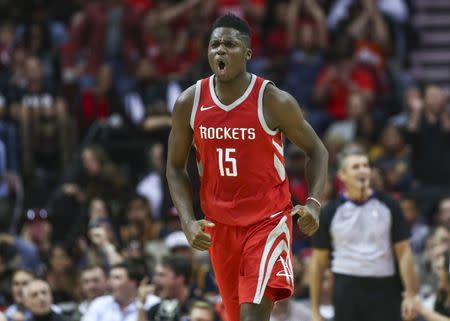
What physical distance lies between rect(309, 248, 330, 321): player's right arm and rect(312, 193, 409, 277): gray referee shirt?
142 mm

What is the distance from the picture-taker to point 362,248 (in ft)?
31.4

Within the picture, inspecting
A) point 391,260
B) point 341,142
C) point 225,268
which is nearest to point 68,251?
point 341,142

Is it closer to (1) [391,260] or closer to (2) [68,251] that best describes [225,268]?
(1) [391,260]

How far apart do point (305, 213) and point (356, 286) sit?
272cm

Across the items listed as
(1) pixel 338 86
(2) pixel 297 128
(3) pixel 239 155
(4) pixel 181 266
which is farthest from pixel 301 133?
(1) pixel 338 86

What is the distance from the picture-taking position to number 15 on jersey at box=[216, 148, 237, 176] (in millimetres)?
7285

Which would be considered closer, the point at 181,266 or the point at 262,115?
the point at 262,115

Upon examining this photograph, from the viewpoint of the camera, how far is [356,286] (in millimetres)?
9625

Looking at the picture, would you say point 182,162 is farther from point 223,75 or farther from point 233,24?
point 233,24

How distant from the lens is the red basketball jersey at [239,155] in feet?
23.8

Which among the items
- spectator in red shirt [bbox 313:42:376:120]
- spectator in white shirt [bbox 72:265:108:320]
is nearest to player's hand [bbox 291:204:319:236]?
spectator in white shirt [bbox 72:265:108:320]

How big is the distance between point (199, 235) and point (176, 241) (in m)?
5.47

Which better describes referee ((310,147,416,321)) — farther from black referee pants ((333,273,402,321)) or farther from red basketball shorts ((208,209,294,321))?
red basketball shorts ((208,209,294,321))

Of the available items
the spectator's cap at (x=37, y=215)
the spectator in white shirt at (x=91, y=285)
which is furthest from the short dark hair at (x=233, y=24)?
the spectator's cap at (x=37, y=215)
